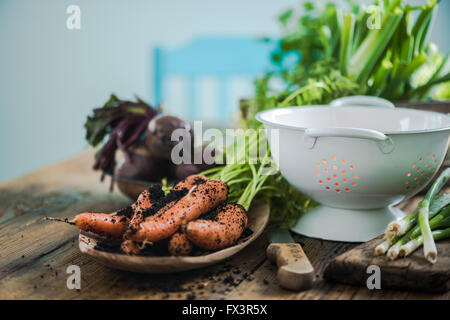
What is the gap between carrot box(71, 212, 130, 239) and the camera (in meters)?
0.83

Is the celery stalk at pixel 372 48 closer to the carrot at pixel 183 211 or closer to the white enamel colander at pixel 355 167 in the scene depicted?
the white enamel colander at pixel 355 167

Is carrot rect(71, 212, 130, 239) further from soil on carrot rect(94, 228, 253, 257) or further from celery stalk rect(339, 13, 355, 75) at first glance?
celery stalk rect(339, 13, 355, 75)

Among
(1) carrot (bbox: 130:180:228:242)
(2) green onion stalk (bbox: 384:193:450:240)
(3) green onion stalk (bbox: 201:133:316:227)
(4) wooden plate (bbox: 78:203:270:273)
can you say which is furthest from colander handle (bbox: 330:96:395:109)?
(4) wooden plate (bbox: 78:203:270:273)

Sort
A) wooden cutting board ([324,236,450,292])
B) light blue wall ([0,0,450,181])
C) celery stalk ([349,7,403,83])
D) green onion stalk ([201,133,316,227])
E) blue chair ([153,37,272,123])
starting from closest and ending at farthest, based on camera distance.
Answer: wooden cutting board ([324,236,450,292]), green onion stalk ([201,133,316,227]), celery stalk ([349,7,403,83]), blue chair ([153,37,272,123]), light blue wall ([0,0,450,181])

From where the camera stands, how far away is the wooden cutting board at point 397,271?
2.39 ft

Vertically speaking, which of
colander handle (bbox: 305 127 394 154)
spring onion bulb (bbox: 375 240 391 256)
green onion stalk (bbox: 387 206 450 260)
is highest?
colander handle (bbox: 305 127 394 154)

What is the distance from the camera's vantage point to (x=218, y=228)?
80cm

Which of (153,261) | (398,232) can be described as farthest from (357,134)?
(153,261)

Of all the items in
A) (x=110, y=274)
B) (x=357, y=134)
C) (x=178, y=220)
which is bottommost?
(x=110, y=274)

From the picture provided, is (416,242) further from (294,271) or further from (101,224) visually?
(101,224)

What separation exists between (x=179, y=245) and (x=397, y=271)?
0.40m

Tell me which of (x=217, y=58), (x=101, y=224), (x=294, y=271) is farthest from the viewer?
(x=217, y=58)

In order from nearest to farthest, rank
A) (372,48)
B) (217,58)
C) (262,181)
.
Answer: (262,181)
(372,48)
(217,58)
